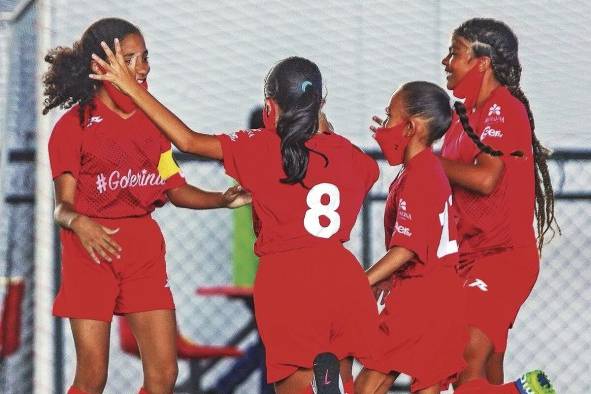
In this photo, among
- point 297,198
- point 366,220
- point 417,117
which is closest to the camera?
point 297,198

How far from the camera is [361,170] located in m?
4.79

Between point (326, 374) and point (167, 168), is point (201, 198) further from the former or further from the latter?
point (326, 374)

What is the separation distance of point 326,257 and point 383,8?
3538 mm

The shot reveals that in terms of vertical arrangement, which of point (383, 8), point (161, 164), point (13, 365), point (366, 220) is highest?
point (383, 8)

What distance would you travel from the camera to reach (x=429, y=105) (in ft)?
16.4

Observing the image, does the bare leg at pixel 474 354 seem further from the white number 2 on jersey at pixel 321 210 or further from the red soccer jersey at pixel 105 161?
the red soccer jersey at pixel 105 161

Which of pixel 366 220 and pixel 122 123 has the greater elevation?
pixel 122 123

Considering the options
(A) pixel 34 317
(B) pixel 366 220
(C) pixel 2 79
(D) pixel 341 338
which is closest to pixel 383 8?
(B) pixel 366 220

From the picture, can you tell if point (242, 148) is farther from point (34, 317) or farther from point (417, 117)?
point (34, 317)

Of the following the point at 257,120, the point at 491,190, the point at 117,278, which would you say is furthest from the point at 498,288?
the point at 257,120

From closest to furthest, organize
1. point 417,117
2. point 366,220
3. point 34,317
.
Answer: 1. point 417,117
2. point 34,317
3. point 366,220

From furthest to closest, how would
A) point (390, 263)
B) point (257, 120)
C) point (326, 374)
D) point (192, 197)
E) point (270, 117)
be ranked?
point (257, 120) → point (192, 197) → point (390, 263) → point (270, 117) → point (326, 374)

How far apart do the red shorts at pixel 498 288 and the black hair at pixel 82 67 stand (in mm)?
1434

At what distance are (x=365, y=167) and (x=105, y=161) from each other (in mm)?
916
